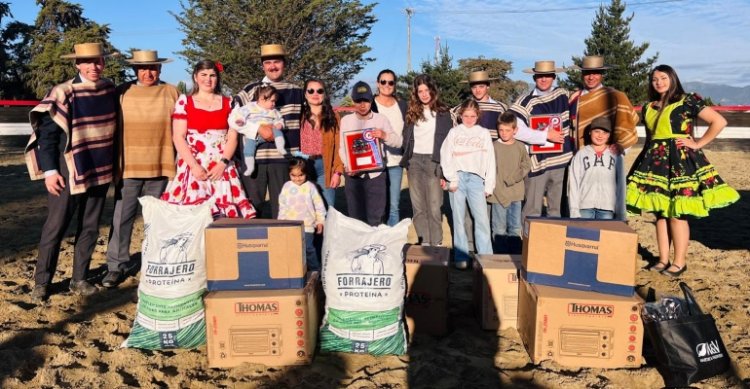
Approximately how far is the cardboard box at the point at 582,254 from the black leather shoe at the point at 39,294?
11.7 feet

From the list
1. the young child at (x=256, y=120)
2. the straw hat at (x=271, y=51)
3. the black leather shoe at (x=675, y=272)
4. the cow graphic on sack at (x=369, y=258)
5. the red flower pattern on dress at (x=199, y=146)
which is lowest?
the black leather shoe at (x=675, y=272)

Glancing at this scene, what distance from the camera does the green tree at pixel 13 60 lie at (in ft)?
92.0

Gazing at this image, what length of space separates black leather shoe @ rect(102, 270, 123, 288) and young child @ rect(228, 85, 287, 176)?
1466 mm

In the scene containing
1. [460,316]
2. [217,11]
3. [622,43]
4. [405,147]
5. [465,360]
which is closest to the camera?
[465,360]

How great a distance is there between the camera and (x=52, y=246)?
13.3ft

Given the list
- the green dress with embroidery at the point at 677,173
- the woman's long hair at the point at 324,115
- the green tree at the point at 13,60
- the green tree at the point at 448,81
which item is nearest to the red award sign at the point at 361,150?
the woman's long hair at the point at 324,115

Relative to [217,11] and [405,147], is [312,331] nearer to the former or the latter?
[405,147]

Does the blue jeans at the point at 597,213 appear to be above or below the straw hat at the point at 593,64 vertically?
below

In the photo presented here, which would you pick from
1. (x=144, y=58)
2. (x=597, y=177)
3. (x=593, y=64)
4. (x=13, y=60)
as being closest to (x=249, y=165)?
(x=144, y=58)

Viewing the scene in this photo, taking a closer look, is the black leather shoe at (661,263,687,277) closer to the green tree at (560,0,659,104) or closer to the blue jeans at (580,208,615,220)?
Result: the blue jeans at (580,208,615,220)

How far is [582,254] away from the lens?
3.10m

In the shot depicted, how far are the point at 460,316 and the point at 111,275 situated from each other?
2.88 metres

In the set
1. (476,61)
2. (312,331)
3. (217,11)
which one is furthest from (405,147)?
(476,61)

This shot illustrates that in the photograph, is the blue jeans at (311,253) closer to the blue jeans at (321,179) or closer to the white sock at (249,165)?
the blue jeans at (321,179)
